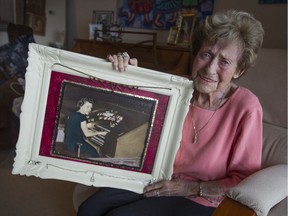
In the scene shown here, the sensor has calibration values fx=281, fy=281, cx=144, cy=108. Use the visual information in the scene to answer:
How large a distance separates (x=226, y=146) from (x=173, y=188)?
229 mm

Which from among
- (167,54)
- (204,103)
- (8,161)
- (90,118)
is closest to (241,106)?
(204,103)

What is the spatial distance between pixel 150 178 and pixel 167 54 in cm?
124

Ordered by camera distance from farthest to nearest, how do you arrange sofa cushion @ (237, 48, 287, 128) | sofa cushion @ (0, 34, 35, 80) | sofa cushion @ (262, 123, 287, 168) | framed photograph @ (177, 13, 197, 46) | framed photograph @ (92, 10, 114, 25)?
framed photograph @ (92, 10, 114, 25) → sofa cushion @ (0, 34, 35, 80) → framed photograph @ (177, 13, 197, 46) → sofa cushion @ (237, 48, 287, 128) → sofa cushion @ (262, 123, 287, 168)

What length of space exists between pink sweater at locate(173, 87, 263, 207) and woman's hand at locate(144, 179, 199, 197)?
37mm

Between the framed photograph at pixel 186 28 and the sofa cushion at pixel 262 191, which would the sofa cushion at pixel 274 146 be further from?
the framed photograph at pixel 186 28

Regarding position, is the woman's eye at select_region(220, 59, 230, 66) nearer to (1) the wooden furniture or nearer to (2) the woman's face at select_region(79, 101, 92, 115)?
(2) the woman's face at select_region(79, 101, 92, 115)

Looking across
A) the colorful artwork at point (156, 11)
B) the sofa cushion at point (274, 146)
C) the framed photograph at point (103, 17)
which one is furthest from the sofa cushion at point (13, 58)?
the sofa cushion at point (274, 146)

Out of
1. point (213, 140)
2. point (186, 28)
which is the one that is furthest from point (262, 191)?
point (186, 28)

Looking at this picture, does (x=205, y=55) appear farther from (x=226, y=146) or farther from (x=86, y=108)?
(x=86, y=108)

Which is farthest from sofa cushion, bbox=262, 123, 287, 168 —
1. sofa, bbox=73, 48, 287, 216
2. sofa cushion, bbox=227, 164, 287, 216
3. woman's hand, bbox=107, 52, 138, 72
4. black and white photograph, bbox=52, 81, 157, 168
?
woman's hand, bbox=107, 52, 138, 72

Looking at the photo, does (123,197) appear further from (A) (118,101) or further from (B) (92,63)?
(B) (92,63)

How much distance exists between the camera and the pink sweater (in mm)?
939

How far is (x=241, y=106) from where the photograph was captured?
955 mm

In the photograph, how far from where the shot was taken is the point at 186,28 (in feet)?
6.53
